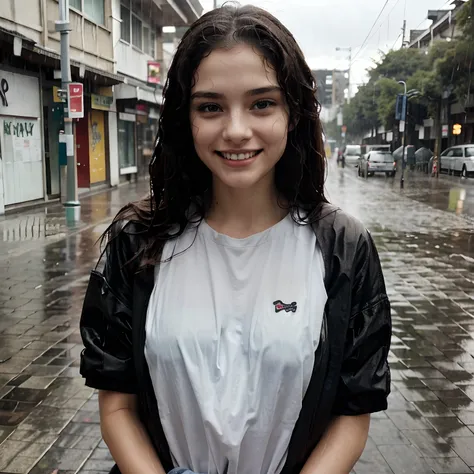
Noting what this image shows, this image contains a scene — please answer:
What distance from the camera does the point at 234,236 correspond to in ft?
5.77

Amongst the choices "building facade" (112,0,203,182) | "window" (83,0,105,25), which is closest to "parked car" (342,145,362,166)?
"building facade" (112,0,203,182)

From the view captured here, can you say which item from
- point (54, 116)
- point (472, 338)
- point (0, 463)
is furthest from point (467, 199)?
point (0, 463)

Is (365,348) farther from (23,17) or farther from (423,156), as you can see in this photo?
(423,156)

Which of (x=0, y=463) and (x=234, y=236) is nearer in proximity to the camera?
(x=234, y=236)

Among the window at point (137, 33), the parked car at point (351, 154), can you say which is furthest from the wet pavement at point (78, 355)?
the parked car at point (351, 154)

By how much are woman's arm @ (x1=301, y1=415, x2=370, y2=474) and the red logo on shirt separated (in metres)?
0.33

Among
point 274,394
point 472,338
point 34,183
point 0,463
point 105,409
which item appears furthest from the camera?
point 34,183

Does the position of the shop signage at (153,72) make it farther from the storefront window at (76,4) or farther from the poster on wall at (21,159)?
the poster on wall at (21,159)

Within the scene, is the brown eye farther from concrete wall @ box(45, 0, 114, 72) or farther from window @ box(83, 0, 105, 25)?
window @ box(83, 0, 105, 25)

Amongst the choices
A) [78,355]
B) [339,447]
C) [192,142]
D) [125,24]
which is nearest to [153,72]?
[125,24]

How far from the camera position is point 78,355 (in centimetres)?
502

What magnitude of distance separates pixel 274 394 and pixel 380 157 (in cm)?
3424

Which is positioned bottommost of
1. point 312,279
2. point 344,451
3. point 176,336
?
point 344,451

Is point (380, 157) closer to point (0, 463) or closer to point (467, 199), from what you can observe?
point (467, 199)
